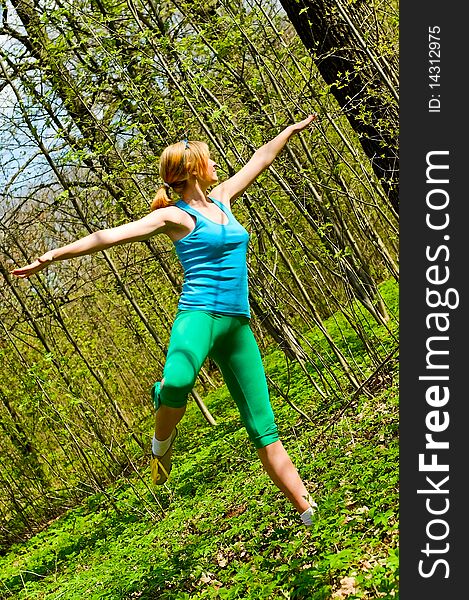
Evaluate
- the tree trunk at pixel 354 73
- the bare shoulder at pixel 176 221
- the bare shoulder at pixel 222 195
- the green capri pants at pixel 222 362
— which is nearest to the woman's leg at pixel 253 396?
the green capri pants at pixel 222 362

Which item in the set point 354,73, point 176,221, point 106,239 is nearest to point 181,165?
point 176,221

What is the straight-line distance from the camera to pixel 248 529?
4098 millimetres

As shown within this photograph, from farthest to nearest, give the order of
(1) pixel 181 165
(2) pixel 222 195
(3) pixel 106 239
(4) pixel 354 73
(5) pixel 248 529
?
1. (4) pixel 354 73
2. (5) pixel 248 529
3. (2) pixel 222 195
4. (1) pixel 181 165
5. (3) pixel 106 239

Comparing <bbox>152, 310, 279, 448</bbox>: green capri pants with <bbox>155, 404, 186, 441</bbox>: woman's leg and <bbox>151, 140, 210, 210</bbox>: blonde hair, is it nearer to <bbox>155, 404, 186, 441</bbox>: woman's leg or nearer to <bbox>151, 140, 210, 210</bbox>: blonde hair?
<bbox>155, 404, 186, 441</bbox>: woman's leg

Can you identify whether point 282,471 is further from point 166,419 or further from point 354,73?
point 354,73

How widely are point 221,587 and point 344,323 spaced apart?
676 centimetres

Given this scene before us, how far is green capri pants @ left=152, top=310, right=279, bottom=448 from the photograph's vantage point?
3.26 m

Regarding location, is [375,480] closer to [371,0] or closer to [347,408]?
[347,408]

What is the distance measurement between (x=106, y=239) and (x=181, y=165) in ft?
1.76

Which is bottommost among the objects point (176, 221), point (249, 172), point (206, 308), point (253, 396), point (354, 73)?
point (253, 396)

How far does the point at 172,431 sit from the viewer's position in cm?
354

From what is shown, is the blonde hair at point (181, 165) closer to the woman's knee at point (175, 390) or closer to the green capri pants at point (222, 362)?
the green capri pants at point (222, 362)

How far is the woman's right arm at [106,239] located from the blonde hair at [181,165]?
0.47 feet

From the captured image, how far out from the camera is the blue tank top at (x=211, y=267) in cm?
333
